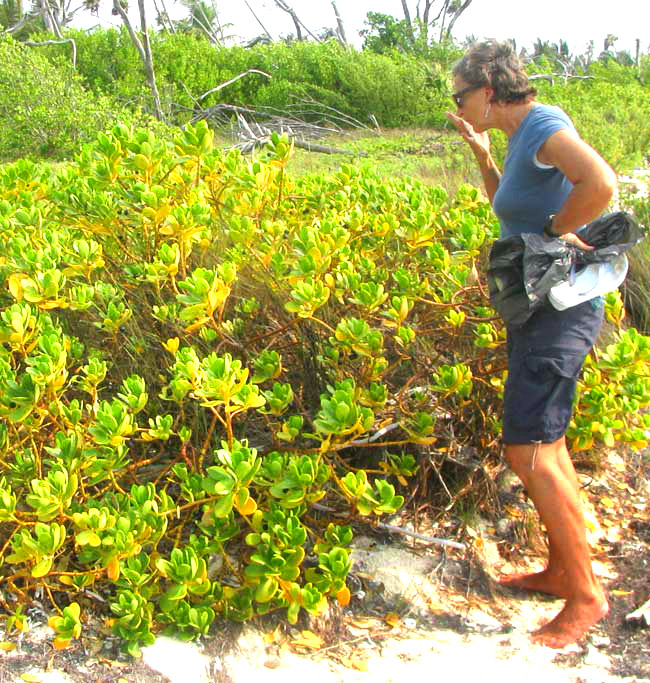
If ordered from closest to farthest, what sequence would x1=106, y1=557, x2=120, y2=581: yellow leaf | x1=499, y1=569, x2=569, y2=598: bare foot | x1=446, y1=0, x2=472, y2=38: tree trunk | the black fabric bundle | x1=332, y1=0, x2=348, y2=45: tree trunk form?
x1=106, y1=557, x2=120, y2=581: yellow leaf, the black fabric bundle, x1=499, y1=569, x2=569, y2=598: bare foot, x1=332, y1=0, x2=348, y2=45: tree trunk, x1=446, y1=0, x2=472, y2=38: tree trunk

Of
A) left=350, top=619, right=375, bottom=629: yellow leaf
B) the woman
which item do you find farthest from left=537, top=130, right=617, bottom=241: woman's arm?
left=350, top=619, right=375, bottom=629: yellow leaf

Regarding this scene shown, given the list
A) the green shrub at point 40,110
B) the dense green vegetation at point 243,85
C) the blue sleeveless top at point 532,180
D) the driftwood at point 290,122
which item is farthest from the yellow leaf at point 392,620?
the green shrub at point 40,110

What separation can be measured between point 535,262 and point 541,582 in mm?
1180

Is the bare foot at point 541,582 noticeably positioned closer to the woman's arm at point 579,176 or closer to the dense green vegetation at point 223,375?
the dense green vegetation at point 223,375

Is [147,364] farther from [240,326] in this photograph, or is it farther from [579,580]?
[579,580]

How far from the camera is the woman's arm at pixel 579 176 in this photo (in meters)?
2.27

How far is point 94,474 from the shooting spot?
2.28 m

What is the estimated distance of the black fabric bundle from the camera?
7.93ft

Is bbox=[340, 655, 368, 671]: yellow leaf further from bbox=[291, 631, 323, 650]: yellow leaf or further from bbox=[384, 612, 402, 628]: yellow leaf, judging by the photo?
bbox=[384, 612, 402, 628]: yellow leaf

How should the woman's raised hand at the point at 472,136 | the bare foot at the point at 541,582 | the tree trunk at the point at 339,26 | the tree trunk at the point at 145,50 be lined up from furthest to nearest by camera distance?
the tree trunk at the point at 339,26 < the tree trunk at the point at 145,50 < the woman's raised hand at the point at 472,136 < the bare foot at the point at 541,582

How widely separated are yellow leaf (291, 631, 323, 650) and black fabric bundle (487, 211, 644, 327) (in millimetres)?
1173

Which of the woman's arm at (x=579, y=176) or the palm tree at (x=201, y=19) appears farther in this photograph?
the palm tree at (x=201, y=19)

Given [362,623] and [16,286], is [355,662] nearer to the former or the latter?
[362,623]

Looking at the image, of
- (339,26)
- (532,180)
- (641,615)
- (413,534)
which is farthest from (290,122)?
(339,26)
